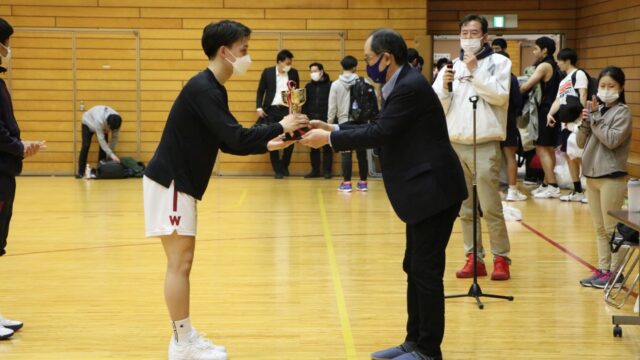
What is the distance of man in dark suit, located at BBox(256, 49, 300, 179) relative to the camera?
13.6m

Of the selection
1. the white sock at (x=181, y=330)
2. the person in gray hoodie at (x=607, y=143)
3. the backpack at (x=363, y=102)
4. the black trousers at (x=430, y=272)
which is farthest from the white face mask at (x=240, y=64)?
the backpack at (x=363, y=102)

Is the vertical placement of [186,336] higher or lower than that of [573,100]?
lower

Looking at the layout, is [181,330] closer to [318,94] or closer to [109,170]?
[318,94]

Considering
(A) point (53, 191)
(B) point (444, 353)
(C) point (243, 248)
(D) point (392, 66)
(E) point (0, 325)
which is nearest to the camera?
(D) point (392, 66)

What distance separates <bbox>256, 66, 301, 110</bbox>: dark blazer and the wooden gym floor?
3.88 meters

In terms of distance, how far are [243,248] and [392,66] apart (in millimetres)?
3841

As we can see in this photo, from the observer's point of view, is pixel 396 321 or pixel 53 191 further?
pixel 53 191

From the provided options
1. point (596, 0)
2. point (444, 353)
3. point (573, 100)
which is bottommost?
point (444, 353)

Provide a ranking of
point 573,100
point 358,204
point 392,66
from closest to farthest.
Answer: point 392,66 → point 573,100 → point 358,204

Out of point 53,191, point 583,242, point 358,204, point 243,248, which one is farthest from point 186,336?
point 53,191

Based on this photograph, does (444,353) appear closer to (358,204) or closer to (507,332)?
(507,332)

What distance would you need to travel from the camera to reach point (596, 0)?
559 inches

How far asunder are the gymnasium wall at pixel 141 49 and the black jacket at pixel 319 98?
0.75 meters

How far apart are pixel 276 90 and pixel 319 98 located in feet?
2.37
